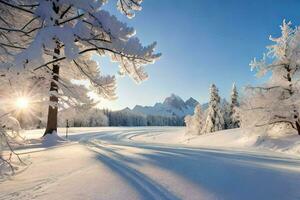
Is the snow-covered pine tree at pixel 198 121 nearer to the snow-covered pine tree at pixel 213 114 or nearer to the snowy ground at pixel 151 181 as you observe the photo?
the snow-covered pine tree at pixel 213 114

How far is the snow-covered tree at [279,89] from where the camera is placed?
21.0 meters

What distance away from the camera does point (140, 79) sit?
10.6m

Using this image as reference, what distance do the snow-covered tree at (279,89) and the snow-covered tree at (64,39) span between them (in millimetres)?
11985

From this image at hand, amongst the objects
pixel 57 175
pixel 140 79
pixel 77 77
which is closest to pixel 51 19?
pixel 57 175

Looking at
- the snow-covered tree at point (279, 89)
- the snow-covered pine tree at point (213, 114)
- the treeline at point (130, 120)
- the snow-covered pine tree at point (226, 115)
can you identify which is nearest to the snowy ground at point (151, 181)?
the snow-covered tree at point (279, 89)

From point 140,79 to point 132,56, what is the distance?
96.5 inches

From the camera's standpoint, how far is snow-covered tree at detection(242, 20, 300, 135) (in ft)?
69.1

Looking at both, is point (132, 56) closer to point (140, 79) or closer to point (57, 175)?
point (140, 79)

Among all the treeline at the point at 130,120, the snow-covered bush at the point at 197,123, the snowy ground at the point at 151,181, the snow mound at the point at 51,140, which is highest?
the treeline at the point at 130,120

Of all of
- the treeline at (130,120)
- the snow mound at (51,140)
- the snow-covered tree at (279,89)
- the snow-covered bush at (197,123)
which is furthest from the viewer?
the treeline at (130,120)

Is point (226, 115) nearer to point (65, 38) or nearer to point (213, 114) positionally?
point (213, 114)

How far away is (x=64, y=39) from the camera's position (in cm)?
449

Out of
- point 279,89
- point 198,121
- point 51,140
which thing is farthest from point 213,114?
point 51,140

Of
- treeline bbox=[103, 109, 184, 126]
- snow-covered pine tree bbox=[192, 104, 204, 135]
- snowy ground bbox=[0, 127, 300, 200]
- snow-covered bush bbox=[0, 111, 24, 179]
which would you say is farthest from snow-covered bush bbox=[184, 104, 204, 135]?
treeline bbox=[103, 109, 184, 126]
